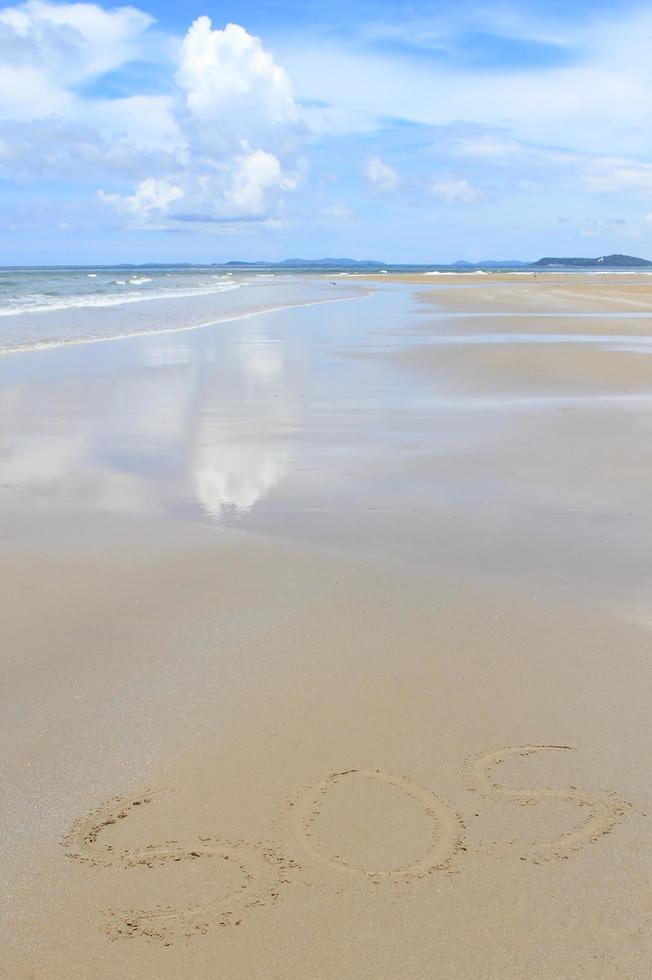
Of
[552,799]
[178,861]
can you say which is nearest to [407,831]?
[552,799]

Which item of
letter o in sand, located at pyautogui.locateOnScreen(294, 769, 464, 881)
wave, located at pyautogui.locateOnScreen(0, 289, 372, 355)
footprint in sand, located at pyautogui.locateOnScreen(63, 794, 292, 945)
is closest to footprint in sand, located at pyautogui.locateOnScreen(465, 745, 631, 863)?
letter o in sand, located at pyautogui.locateOnScreen(294, 769, 464, 881)

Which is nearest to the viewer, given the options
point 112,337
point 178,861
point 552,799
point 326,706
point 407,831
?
point 178,861

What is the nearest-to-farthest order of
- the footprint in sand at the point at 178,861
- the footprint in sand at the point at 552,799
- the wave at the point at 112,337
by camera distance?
the footprint in sand at the point at 178,861 → the footprint in sand at the point at 552,799 → the wave at the point at 112,337

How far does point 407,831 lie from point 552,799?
589 mm

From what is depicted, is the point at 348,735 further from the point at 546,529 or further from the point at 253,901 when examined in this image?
the point at 546,529

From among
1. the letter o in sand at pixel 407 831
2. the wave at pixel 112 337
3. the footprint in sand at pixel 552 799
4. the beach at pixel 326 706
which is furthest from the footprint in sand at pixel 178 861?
the wave at pixel 112 337

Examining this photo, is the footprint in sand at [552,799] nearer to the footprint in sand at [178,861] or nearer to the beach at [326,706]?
the beach at [326,706]

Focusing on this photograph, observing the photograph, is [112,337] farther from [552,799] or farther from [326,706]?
[552,799]

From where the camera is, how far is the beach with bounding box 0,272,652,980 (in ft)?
8.81

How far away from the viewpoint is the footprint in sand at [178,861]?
8.79 ft

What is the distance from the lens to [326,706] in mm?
3955

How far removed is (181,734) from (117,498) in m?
3.88

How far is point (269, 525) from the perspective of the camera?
656 centimetres

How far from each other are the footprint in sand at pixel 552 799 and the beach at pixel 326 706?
0.01 metres
